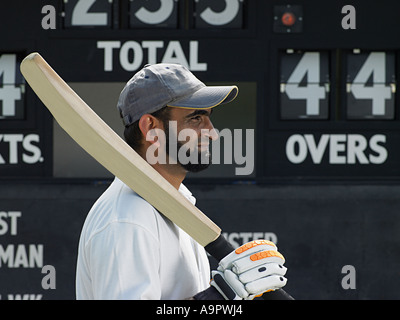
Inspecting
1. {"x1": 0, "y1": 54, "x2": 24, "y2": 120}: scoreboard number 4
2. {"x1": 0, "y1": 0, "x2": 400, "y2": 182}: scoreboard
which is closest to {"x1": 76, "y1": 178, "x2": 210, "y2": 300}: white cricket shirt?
{"x1": 0, "y1": 0, "x2": 400, "y2": 182}: scoreboard

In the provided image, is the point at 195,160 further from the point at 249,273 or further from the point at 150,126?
the point at 249,273

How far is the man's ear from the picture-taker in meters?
2.21

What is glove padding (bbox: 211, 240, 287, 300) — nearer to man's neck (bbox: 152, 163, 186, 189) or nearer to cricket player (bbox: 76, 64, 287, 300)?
cricket player (bbox: 76, 64, 287, 300)

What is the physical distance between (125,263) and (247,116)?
2796mm

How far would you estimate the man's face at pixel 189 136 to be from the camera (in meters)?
2.22

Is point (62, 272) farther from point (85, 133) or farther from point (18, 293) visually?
point (85, 133)

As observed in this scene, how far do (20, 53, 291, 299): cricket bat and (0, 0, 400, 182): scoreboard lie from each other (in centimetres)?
243

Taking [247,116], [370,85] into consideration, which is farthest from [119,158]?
[370,85]

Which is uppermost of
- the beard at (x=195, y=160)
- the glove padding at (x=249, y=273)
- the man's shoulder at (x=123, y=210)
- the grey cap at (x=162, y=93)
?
the grey cap at (x=162, y=93)

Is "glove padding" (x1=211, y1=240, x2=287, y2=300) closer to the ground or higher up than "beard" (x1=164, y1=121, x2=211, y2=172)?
closer to the ground

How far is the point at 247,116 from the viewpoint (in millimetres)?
4621

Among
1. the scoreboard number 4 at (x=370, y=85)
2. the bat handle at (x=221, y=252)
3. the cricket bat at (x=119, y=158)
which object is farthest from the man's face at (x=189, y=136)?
the scoreboard number 4 at (x=370, y=85)

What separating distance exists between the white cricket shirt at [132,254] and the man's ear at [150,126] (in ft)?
0.55

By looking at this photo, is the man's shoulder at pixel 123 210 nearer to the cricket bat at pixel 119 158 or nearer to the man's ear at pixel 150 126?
the cricket bat at pixel 119 158
